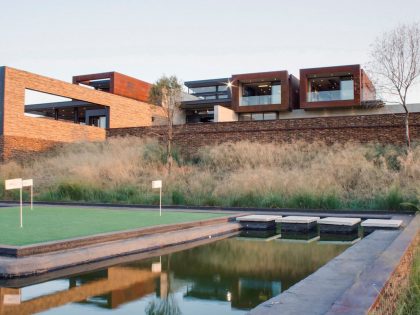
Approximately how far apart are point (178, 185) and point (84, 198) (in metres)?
3.69

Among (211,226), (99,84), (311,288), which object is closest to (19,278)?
(311,288)

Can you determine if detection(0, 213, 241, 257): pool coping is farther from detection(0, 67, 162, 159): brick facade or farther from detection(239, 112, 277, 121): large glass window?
detection(239, 112, 277, 121): large glass window

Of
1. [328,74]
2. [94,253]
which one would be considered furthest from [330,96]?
[94,253]

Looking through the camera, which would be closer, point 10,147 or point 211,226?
point 211,226

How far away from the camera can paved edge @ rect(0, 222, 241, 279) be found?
6184mm

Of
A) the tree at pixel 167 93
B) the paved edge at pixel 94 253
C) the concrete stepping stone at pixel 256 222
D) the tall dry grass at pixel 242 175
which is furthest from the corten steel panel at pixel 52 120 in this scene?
the paved edge at pixel 94 253

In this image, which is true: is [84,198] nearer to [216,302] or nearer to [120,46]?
[120,46]

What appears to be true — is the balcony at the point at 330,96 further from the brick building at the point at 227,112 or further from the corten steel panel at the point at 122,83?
the corten steel panel at the point at 122,83

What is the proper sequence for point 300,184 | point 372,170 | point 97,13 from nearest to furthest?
point 97,13
point 300,184
point 372,170

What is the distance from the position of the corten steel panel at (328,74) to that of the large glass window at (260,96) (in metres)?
1.81

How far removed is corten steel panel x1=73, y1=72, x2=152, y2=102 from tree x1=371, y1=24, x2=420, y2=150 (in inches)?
840

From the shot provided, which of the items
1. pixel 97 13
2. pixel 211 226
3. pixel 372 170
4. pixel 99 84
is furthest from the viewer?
pixel 99 84

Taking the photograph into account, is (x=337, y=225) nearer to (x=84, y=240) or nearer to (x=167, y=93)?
(x=84, y=240)

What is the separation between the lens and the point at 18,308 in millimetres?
4969
